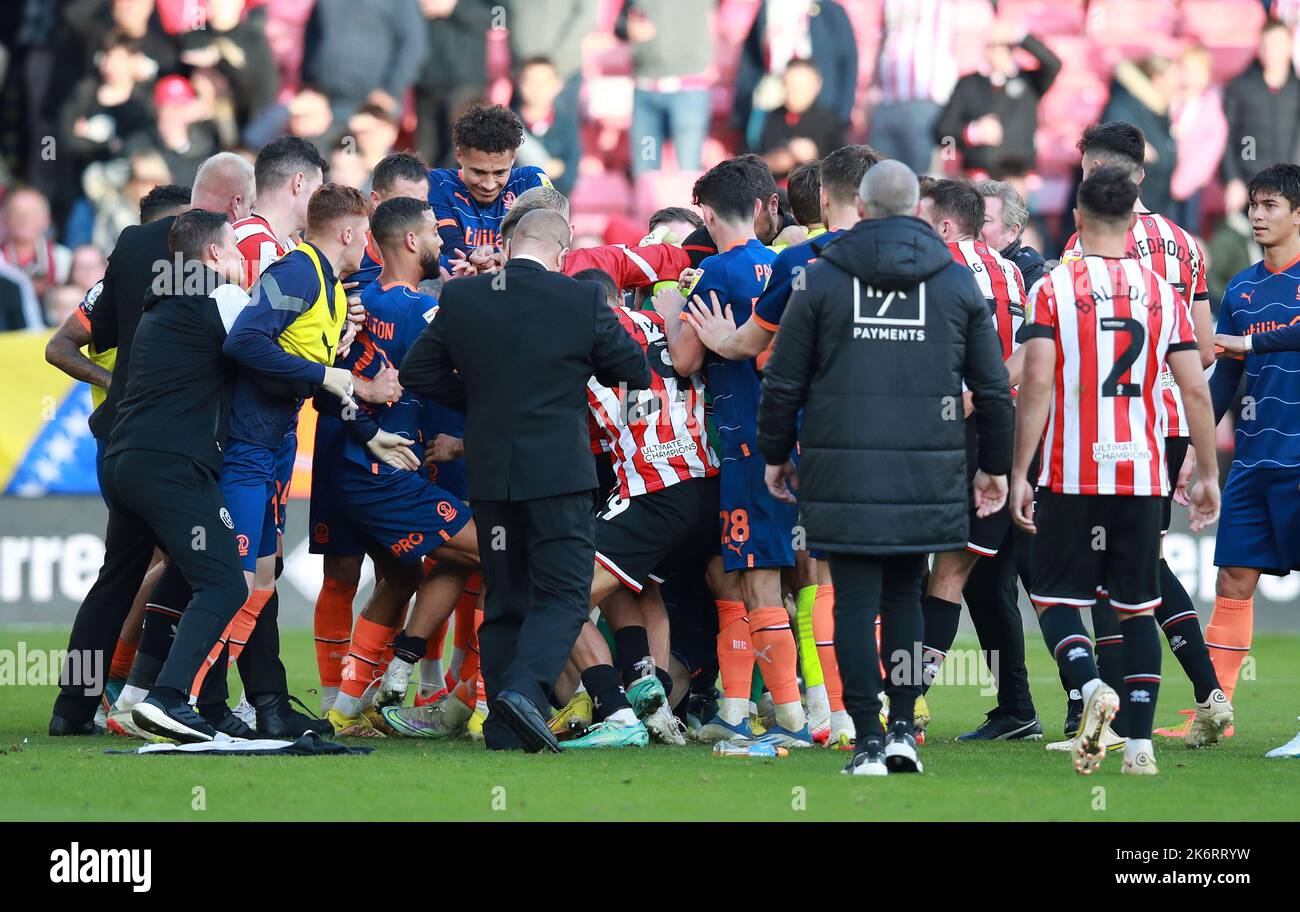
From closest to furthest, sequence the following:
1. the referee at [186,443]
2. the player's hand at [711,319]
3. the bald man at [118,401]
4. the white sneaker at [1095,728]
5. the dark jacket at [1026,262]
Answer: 1. the white sneaker at [1095,728]
2. the referee at [186,443]
3. the player's hand at [711,319]
4. the bald man at [118,401]
5. the dark jacket at [1026,262]

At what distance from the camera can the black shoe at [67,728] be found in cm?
838

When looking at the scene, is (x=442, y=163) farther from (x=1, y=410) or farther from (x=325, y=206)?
(x=325, y=206)

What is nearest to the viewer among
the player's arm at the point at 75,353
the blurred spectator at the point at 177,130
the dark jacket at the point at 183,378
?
the dark jacket at the point at 183,378

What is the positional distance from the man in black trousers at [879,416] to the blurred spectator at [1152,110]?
10045 mm

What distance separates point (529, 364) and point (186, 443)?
4.61 feet

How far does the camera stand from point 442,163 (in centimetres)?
1636

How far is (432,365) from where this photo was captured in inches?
303

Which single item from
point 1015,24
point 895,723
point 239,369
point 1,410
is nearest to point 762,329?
point 895,723

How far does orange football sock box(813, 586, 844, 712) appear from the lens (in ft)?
27.4

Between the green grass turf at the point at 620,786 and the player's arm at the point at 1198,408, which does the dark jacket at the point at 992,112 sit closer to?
the green grass turf at the point at 620,786

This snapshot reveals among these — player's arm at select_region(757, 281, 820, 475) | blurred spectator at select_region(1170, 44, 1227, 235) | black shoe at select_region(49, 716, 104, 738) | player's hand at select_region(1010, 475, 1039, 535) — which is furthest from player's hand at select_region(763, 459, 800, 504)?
blurred spectator at select_region(1170, 44, 1227, 235)

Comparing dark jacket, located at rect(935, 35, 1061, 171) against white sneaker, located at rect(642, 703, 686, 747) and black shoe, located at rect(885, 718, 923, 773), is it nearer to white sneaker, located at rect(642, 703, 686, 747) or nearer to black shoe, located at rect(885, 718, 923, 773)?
white sneaker, located at rect(642, 703, 686, 747)

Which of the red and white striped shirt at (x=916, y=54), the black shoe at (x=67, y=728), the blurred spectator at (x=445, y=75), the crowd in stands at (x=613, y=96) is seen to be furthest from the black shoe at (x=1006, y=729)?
the blurred spectator at (x=445, y=75)
